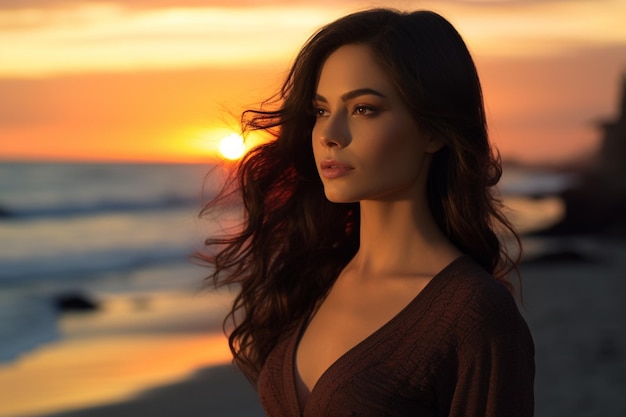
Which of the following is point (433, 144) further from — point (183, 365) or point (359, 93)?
point (183, 365)

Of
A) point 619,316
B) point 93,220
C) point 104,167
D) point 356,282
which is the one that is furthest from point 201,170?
point 356,282

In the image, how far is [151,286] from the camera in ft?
52.5

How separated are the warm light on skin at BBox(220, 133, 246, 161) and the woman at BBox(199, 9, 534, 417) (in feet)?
0.90

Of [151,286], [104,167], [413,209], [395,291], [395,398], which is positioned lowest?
[395,398]

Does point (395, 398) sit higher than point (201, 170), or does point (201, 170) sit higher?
point (201, 170)

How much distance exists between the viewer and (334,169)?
10.7ft

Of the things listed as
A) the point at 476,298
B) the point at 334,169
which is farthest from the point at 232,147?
the point at 476,298

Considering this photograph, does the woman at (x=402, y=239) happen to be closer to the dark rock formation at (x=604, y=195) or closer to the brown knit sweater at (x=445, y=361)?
the brown knit sweater at (x=445, y=361)

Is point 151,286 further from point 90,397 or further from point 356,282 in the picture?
point 356,282

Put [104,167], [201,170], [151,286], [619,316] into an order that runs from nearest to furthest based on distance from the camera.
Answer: [619,316] < [151,286] < [104,167] < [201,170]

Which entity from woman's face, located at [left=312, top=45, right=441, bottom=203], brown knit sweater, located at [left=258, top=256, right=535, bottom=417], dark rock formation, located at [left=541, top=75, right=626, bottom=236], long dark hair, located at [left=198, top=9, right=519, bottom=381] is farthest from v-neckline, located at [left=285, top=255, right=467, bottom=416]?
dark rock formation, located at [left=541, top=75, right=626, bottom=236]

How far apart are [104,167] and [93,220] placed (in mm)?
22784

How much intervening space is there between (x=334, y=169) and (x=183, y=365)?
663cm

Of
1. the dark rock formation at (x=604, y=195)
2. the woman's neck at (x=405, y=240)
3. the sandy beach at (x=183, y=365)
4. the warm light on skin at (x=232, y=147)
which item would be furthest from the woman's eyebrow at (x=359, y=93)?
the dark rock formation at (x=604, y=195)
